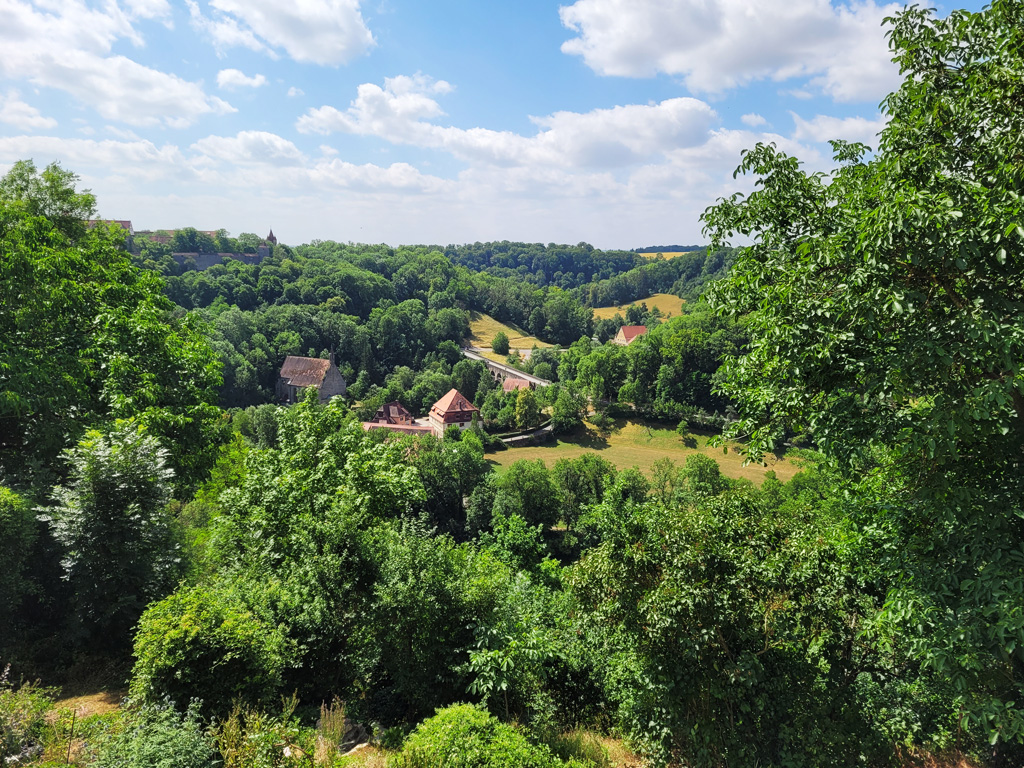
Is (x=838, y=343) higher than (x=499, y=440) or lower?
higher

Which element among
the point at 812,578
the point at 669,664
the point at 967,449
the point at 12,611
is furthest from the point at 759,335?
the point at 12,611

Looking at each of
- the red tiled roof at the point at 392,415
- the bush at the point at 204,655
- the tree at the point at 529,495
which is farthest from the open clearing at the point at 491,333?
the bush at the point at 204,655

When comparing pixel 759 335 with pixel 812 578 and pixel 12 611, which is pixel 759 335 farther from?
pixel 12 611

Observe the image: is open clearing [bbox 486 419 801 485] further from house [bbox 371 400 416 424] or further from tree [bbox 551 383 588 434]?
house [bbox 371 400 416 424]

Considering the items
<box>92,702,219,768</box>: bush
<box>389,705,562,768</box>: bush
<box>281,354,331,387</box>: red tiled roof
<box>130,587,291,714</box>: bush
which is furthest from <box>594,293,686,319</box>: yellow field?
<box>92,702,219,768</box>: bush

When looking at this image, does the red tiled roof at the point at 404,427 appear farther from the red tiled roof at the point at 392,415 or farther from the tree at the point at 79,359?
the tree at the point at 79,359
